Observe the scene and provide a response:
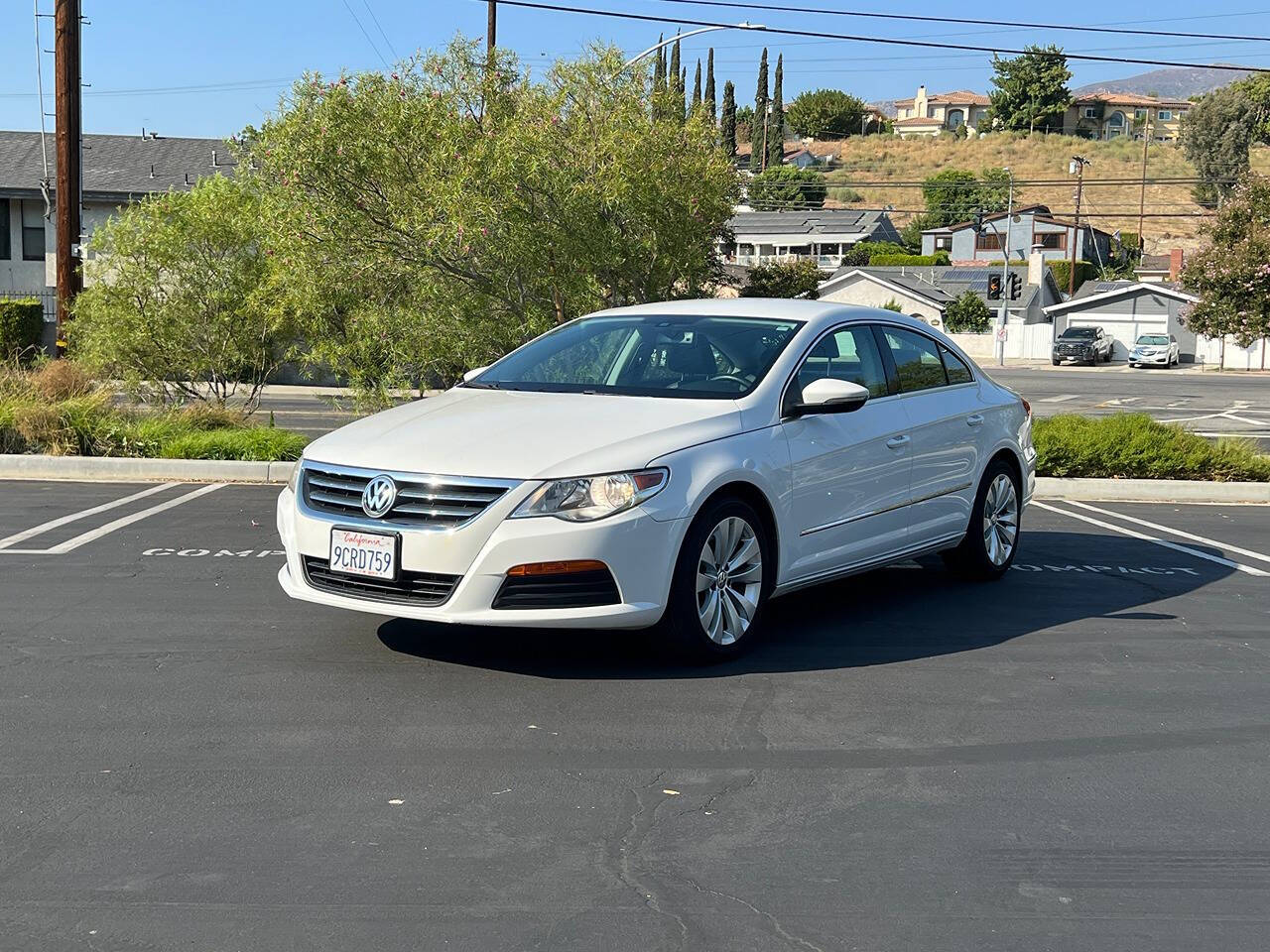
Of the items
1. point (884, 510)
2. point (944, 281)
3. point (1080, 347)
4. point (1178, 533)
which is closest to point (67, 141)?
point (1178, 533)

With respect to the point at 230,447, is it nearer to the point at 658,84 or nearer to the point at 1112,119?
the point at 658,84

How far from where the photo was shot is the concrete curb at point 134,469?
13156 mm

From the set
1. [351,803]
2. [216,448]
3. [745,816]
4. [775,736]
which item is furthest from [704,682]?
[216,448]

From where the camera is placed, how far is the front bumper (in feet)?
19.6

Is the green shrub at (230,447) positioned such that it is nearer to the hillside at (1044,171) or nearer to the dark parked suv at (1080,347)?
the dark parked suv at (1080,347)

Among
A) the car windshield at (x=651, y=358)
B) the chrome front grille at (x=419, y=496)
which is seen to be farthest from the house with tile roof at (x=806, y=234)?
the chrome front grille at (x=419, y=496)

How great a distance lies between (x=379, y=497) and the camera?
6.19 metres

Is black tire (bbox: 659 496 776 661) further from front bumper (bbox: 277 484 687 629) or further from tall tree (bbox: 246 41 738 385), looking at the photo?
tall tree (bbox: 246 41 738 385)

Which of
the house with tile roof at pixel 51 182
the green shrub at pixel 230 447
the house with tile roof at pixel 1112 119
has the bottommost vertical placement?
the green shrub at pixel 230 447

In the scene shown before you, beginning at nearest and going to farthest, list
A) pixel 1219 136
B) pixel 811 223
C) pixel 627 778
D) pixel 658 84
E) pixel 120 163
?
pixel 627 778 → pixel 658 84 → pixel 120 163 → pixel 811 223 → pixel 1219 136

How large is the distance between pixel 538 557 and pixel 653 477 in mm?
618

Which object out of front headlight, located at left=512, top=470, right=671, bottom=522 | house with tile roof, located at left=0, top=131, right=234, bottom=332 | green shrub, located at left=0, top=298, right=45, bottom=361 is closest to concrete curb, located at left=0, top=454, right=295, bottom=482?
front headlight, located at left=512, top=470, right=671, bottom=522

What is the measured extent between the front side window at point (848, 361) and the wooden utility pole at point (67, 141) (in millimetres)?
14607

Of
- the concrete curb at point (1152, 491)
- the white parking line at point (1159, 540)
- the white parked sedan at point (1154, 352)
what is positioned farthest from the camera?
the white parked sedan at point (1154, 352)
